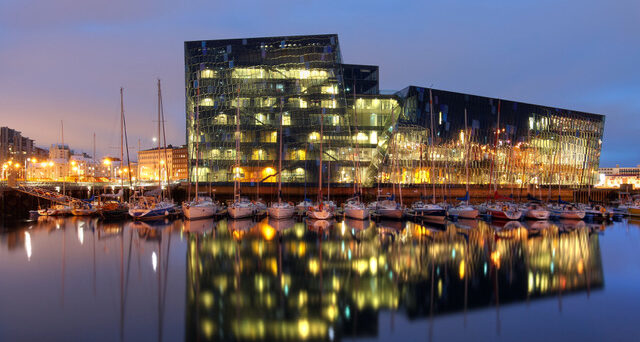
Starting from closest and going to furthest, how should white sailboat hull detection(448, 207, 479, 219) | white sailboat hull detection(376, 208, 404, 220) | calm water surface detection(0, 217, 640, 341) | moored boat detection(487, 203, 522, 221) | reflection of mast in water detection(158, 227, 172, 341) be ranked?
1. calm water surface detection(0, 217, 640, 341)
2. reflection of mast in water detection(158, 227, 172, 341)
3. white sailboat hull detection(376, 208, 404, 220)
4. moored boat detection(487, 203, 522, 221)
5. white sailboat hull detection(448, 207, 479, 219)

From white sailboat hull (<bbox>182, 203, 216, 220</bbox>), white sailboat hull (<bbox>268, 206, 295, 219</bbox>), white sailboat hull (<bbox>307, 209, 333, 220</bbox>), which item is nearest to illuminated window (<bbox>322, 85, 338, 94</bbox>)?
white sailboat hull (<bbox>268, 206, 295, 219</bbox>)

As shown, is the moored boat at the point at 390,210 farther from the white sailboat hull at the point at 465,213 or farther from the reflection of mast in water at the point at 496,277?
the reflection of mast in water at the point at 496,277

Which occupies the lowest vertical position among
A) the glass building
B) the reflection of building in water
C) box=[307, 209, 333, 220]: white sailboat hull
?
the reflection of building in water

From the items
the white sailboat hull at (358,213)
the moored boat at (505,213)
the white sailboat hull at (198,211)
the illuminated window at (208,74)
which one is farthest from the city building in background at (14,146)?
the moored boat at (505,213)

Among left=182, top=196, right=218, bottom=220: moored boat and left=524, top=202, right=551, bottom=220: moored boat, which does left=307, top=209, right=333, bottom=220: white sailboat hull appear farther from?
left=524, top=202, right=551, bottom=220: moored boat

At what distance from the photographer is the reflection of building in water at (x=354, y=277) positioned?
13.1 metres

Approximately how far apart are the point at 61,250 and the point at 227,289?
14733mm

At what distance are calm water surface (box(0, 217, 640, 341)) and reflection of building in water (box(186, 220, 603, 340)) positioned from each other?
7cm

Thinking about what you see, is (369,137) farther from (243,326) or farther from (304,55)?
(243,326)

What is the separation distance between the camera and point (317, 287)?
16812 mm

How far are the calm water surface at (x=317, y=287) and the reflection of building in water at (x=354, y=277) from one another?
0.07m

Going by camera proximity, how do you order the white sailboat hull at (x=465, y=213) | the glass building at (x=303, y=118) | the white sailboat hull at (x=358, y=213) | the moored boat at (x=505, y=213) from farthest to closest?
Result: the glass building at (x=303, y=118)
the white sailboat hull at (x=465, y=213)
the moored boat at (x=505, y=213)
the white sailboat hull at (x=358, y=213)

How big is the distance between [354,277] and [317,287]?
Result: 2268mm

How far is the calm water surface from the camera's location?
12.7 meters
